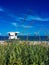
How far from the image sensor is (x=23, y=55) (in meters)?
4.93

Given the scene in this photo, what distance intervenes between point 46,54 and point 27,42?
2.77 feet

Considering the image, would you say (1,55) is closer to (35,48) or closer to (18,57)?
(18,57)

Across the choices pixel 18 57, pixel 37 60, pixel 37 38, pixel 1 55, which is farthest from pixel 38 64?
pixel 37 38

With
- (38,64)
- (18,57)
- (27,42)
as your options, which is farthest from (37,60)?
(27,42)

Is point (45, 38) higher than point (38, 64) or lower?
higher

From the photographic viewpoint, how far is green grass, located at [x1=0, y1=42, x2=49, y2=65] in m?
4.67

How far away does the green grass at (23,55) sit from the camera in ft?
15.3

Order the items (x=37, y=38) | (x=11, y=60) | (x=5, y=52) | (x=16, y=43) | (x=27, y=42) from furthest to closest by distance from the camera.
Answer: (x=37, y=38) → (x=27, y=42) → (x=16, y=43) → (x=5, y=52) → (x=11, y=60)

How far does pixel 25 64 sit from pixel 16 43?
758 millimetres

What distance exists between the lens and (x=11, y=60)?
15.1 feet

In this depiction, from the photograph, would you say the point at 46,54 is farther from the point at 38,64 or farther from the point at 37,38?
the point at 37,38

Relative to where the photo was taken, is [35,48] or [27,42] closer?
[35,48]

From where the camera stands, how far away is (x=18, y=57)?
187 inches

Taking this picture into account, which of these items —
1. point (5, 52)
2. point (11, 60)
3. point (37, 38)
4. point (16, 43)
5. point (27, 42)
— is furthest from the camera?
point (37, 38)
